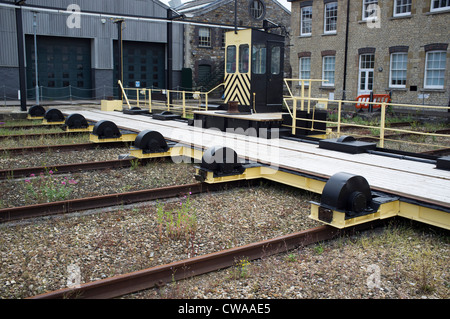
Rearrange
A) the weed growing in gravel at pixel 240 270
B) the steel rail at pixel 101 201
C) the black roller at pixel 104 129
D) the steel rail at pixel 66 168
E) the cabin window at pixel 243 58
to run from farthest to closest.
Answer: the cabin window at pixel 243 58 → the black roller at pixel 104 129 → the steel rail at pixel 66 168 → the steel rail at pixel 101 201 → the weed growing in gravel at pixel 240 270

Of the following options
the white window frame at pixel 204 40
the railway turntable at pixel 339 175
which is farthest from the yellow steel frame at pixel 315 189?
the white window frame at pixel 204 40

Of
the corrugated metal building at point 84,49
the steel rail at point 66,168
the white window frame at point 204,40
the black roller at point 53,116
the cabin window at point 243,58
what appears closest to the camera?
the steel rail at point 66,168

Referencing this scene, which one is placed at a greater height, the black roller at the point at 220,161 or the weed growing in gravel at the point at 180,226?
the black roller at the point at 220,161

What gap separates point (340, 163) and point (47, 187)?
4948 mm

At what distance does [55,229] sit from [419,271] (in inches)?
A: 167

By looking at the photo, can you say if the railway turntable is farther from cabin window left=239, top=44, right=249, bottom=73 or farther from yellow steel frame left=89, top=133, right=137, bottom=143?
cabin window left=239, top=44, right=249, bottom=73

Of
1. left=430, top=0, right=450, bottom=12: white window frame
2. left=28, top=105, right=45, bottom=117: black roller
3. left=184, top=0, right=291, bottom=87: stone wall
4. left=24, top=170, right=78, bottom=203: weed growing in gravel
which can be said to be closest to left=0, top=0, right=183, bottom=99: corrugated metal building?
left=184, top=0, right=291, bottom=87: stone wall

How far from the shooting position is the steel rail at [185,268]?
154 inches

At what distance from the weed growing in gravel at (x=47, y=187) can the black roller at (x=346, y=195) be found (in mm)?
4076

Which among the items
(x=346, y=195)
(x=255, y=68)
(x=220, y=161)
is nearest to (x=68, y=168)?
(x=220, y=161)

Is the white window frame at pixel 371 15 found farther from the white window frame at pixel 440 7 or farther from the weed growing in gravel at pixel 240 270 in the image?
the weed growing in gravel at pixel 240 270

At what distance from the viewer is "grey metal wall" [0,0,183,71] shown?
27.2 meters

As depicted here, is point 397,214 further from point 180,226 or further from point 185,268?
point 185,268
